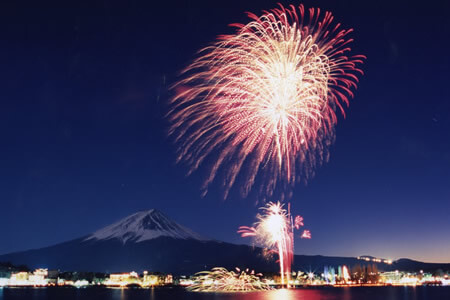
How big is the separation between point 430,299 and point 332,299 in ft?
76.1

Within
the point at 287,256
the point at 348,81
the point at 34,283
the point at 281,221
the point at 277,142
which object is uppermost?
the point at 348,81

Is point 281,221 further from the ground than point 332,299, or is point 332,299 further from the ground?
point 281,221

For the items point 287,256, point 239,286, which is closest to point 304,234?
point 287,256

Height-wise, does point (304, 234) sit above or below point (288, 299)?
above

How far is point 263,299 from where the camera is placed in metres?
73.9

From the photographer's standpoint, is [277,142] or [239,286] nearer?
[277,142]

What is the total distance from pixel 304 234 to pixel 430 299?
59863mm

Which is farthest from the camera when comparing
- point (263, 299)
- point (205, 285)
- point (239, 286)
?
point (205, 285)

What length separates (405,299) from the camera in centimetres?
8694

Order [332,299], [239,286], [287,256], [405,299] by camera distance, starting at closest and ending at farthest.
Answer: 1. [287,256]
2. [332,299]
3. [405,299]
4. [239,286]

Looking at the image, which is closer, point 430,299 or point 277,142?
point 277,142

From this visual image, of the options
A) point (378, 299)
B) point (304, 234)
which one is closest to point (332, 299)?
point (378, 299)

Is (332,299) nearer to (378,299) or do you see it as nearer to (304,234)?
(378,299)

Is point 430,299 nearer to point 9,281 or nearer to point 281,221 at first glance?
point 281,221
